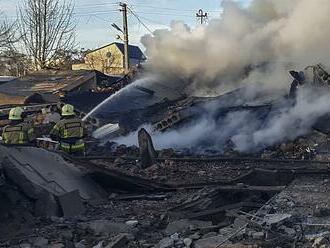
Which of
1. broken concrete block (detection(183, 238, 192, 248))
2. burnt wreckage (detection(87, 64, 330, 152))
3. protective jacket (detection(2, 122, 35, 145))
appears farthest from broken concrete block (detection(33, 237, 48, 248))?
burnt wreckage (detection(87, 64, 330, 152))

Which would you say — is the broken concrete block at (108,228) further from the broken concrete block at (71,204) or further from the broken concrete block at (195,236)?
the broken concrete block at (195,236)

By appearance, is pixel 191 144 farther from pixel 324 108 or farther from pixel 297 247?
pixel 297 247

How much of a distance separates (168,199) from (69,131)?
252 centimetres

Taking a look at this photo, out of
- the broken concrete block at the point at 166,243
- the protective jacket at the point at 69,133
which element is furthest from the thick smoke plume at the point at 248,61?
the broken concrete block at the point at 166,243

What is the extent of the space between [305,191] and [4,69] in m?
37.1

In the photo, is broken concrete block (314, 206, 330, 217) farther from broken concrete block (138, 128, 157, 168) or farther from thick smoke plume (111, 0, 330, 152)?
thick smoke plume (111, 0, 330, 152)

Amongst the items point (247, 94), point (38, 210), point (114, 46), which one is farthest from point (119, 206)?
point (114, 46)

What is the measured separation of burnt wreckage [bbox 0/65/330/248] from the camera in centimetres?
547

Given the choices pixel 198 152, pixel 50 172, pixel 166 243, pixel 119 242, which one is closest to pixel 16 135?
pixel 50 172

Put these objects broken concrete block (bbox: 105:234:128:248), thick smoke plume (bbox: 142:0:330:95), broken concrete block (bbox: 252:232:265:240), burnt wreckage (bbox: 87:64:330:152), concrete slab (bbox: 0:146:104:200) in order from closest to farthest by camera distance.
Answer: broken concrete block (bbox: 252:232:265:240)
broken concrete block (bbox: 105:234:128:248)
concrete slab (bbox: 0:146:104:200)
burnt wreckage (bbox: 87:64:330:152)
thick smoke plume (bbox: 142:0:330:95)

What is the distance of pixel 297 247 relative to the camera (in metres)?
4.82

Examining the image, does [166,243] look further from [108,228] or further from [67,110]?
[67,110]

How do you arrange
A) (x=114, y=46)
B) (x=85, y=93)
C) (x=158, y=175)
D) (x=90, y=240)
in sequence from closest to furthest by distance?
(x=90, y=240)
(x=158, y=175)
(x=85, y=93)
(x=114, y=46)

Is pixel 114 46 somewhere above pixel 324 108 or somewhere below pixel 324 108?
above
